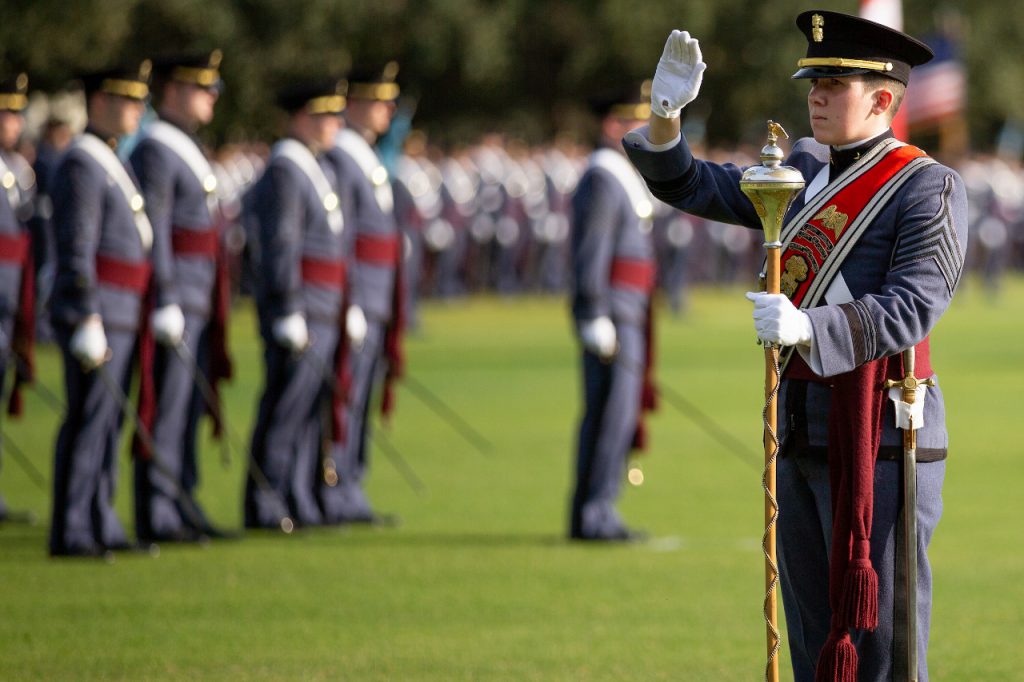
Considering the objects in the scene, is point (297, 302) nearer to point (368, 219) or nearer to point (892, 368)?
point (368, 219)

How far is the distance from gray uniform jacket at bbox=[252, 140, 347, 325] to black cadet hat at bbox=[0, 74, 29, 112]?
180 cm

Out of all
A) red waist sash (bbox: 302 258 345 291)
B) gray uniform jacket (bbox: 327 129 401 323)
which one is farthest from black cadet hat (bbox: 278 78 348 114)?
red waist sash (bbox: 302 258 345 291)

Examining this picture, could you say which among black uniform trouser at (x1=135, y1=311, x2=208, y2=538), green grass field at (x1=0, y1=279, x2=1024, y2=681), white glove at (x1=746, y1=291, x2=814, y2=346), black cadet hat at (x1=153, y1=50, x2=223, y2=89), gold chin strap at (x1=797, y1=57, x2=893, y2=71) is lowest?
green grass field at (x1=0, y1=279, x2=1024, y2=681)

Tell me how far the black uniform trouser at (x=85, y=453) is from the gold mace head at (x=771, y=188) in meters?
4.74

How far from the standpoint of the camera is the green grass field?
6.56m

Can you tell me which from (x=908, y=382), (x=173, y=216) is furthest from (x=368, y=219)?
(x=908, y=382)

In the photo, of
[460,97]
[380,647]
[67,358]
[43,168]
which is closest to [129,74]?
[67,358]

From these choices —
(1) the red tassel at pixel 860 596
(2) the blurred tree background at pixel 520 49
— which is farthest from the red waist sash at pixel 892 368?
(2) the blurred tree background at pixel 520 49

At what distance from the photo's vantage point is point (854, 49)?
468cm

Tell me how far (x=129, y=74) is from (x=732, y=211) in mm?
4406

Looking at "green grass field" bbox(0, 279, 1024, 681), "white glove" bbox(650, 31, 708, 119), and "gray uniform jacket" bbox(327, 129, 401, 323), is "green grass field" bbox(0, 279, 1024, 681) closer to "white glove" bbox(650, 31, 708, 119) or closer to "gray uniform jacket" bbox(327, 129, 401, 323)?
"gray uniform jacket" bbox(327, 129, 401, 323)

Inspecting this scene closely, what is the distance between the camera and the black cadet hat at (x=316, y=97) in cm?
975

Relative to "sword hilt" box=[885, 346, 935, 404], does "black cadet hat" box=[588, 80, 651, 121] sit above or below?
above

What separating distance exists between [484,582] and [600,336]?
4.91ft
